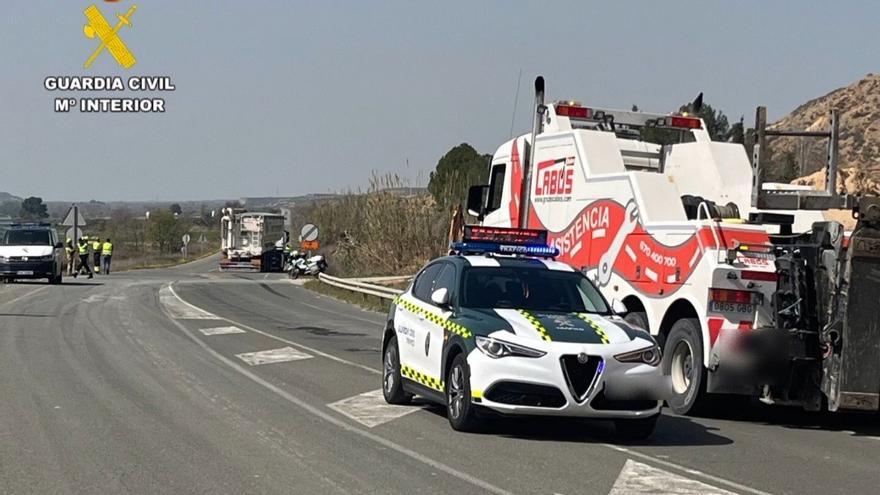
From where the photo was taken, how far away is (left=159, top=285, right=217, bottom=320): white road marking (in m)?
25.2

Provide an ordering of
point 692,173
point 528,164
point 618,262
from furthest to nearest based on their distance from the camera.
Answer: point 528,164 → point 692,173 → point 618,262

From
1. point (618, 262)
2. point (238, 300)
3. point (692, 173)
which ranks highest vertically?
point (692, 173)

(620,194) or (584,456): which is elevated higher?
(620,194)

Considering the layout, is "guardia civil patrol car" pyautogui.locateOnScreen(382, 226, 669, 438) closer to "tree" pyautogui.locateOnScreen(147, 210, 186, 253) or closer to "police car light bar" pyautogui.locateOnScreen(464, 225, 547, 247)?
"police car light bar" pyautogui.locateOnScreen(464, 225, 547, 247)

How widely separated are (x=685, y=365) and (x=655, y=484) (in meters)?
4.36

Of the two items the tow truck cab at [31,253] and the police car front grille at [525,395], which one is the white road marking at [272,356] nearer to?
the police car front grille at [525,395]

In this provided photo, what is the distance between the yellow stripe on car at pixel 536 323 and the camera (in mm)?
10773

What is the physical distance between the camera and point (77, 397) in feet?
42.8

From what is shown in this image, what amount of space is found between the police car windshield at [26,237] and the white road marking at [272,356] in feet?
75.6

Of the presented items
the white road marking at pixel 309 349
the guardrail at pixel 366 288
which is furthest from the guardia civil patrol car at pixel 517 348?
the guardrail at pixel 366 288

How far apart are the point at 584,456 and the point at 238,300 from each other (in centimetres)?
2360

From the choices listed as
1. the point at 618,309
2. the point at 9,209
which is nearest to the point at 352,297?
the point at 618,309

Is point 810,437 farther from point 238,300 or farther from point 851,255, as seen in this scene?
point 238,300

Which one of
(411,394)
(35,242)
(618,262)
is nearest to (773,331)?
(618,262)
